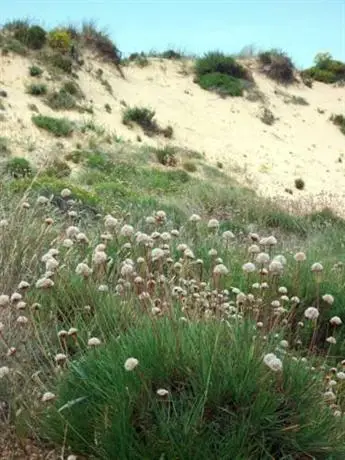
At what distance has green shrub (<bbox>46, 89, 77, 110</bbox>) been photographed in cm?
2328

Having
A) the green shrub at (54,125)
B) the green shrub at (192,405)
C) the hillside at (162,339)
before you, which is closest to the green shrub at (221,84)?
the green shrub at (54,125)

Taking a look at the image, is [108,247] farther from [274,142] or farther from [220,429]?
[274,142]

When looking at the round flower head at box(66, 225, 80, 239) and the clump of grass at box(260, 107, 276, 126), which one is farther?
the clump of grass at box(260, 107, 276, 126)

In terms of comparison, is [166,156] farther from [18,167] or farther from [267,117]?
[267,117]

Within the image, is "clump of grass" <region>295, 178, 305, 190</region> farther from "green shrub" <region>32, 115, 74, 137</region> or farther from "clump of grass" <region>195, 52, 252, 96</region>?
"green shrub" <region>32, 115, 74, 137</region>

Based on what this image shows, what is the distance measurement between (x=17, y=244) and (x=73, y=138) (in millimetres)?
17183

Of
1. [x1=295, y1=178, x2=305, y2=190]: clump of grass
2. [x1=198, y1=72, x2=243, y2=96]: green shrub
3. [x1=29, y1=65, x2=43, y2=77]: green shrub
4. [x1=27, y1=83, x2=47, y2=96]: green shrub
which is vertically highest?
[x1=198, y1=72, x2=243, y2=96]: green shrub

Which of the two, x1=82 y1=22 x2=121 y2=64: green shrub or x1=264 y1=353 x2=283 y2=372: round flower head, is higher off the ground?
x1=82 y1=22 x2=121 y2=64: green shrub

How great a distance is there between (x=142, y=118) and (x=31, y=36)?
17.3ft

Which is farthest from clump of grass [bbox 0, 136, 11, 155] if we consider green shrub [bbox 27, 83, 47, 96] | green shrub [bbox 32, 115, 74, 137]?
green shrub [bbox 27, 83, 47, 96]

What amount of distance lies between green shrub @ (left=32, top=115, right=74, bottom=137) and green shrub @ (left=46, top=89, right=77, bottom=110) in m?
1.58

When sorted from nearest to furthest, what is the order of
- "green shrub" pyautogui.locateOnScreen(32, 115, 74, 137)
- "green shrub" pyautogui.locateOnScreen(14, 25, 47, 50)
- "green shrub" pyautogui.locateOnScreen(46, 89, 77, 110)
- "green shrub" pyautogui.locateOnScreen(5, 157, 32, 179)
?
"green shrub" pyautogui.locateOnScreen(5, 157, 32, 179), "green shrub" pyautogui.locateOnScreen(32, 115, 74, 137), "green shrub" pyautogui.locateOnScreen(46, 89, 77, 110), "green shrub" pyautogui.locateOnScreen(14, 25, 47, 50)

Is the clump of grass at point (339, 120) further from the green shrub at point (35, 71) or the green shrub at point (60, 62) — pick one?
the green shrub at point (35, 71)

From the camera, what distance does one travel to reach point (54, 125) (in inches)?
842
